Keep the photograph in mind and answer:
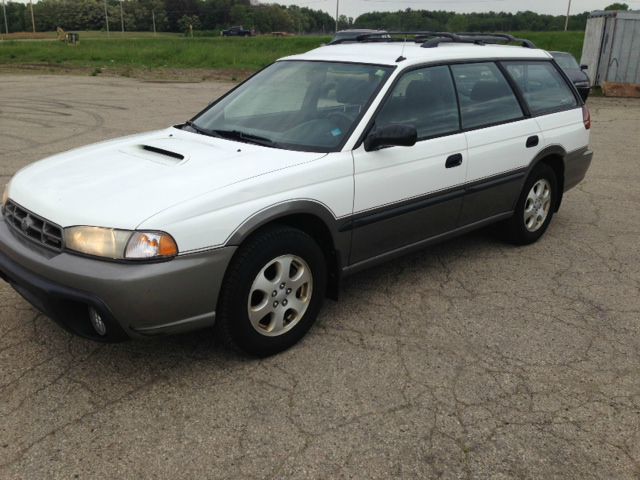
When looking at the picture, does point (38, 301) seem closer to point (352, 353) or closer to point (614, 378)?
point (352, 353)

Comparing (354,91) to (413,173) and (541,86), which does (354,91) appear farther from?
(541,86)

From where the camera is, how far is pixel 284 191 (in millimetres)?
3160

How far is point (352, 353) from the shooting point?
3391 millimetres

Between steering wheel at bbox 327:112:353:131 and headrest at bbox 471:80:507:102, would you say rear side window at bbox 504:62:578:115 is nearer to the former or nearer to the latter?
headrest at bbox 471:80:507:102

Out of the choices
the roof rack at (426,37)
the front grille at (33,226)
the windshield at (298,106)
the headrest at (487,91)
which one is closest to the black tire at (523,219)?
the headrest at (487,91)

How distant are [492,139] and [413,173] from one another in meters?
0.95

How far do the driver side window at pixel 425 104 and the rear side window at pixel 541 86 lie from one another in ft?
3.10

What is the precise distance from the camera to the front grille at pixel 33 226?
2.88 m

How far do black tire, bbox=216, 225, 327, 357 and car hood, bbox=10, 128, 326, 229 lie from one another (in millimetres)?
348

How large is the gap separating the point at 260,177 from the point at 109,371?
1296 millimetres

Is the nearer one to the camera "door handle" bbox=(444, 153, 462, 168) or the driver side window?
the driver side window

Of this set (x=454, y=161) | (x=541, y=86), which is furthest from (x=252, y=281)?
(x=541, y=86)

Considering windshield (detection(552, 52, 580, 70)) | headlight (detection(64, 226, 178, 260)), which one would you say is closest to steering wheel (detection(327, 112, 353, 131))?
headlight (detection(64, 226, 178, 260))

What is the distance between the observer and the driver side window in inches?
150
